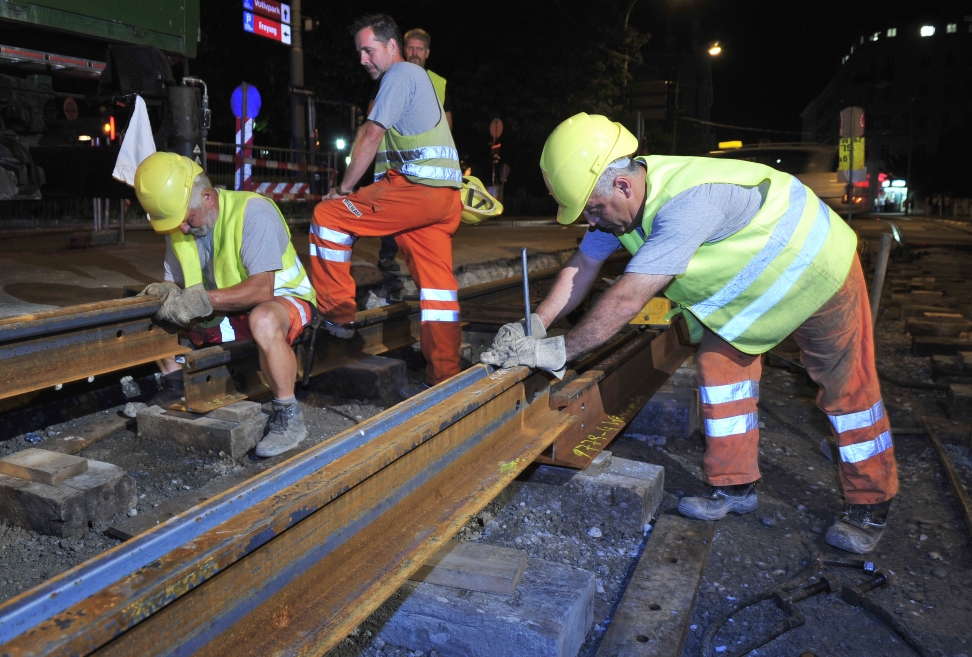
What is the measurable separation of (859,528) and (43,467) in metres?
3.24

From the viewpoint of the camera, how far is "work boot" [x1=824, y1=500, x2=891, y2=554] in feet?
10.9

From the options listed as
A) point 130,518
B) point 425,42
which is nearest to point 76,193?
point 425,42

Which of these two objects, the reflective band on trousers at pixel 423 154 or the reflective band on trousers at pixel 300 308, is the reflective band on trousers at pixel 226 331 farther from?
the reflective band on trousers at pixel 423 154

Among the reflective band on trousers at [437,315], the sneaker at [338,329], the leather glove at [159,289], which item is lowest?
the sneaker at [338,329]

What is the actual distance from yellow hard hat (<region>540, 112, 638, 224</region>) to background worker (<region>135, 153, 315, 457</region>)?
1618mm

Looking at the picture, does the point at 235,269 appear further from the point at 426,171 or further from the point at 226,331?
the point at 426,171

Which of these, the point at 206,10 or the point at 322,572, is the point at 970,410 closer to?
the point at 322,572

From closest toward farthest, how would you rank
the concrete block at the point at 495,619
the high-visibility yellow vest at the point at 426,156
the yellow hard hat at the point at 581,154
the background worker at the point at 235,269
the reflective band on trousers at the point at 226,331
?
the concrete block at the point at 495,619
the yellow hard hat at the point at 581,154
the background worker at the point at 235,269
the reflective band on trousers at the point at 226,331
the high-visibility yellow vest at the point at 426,156

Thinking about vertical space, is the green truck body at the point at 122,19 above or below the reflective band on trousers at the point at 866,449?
above

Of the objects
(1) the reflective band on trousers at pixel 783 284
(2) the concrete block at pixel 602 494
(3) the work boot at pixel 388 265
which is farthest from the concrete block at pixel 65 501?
(3) the work boot at pixel 388 265

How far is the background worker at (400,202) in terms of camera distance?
14.7ft

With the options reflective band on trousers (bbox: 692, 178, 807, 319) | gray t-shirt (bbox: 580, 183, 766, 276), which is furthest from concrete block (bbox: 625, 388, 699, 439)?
gray t-shirt (bbox: 580, 183, 766, 276)

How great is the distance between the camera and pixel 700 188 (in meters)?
2.92

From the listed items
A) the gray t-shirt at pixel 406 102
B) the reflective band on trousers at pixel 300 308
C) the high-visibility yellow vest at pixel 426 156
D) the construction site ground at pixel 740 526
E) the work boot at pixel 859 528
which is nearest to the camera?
the construction site ground at pixel 740 526
